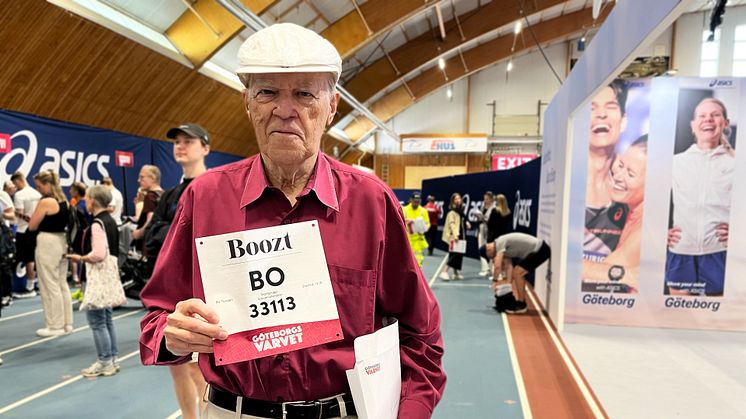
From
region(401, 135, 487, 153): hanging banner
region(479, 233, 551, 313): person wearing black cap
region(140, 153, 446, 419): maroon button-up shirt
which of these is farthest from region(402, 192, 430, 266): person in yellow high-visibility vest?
region(401, 135, 487, 153): hanging banner

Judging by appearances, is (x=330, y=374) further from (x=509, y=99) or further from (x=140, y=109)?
(x=509, y=99)

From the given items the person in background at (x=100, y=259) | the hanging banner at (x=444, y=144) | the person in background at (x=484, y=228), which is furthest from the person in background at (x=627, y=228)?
the hanging banner at (x=444, y=144)

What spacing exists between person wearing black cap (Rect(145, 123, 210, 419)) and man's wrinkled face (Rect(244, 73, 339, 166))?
1649mm

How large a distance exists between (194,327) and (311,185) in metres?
0.40

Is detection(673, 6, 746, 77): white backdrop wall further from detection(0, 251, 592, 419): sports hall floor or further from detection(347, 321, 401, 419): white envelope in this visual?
detection(347, 321, 401, 419): white envelope

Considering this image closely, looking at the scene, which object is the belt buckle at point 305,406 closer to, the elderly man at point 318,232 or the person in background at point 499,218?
the elderly man at point 318,232

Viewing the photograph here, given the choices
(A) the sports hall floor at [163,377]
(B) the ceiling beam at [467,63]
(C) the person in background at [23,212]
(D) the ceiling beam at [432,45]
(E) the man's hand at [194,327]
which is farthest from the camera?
(B) the ceiling beam at [467,63]

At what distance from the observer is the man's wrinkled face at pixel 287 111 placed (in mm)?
1010

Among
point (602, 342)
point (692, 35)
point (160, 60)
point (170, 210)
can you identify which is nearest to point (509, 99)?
point (692, 35)

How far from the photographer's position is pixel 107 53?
7867 mm

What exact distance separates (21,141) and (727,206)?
31.9 feet

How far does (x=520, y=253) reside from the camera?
6102 mm

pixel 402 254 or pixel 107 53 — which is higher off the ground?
pixel 107 53

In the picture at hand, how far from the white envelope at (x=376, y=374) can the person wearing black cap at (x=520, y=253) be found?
17.7 ft
